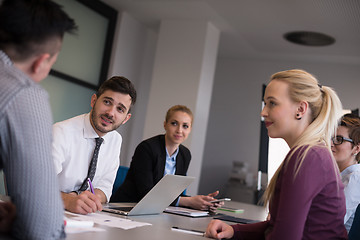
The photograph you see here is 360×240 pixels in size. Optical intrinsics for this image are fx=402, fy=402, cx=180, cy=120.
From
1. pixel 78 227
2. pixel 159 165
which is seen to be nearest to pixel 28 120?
pixel 78 227

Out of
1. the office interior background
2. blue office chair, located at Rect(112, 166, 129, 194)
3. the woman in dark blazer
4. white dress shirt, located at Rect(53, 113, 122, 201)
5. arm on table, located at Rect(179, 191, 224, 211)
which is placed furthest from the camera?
the office interior background

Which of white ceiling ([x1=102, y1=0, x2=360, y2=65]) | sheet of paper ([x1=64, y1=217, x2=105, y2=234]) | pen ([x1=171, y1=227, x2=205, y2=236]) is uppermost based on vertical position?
white ceiling ([x1=102, y1=0, x2=360, y2=65])

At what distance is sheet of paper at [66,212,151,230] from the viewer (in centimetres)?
152

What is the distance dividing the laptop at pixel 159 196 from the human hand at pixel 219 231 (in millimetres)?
343

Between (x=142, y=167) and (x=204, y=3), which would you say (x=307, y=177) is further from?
(x=204, y=3)

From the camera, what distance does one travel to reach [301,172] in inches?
53.1

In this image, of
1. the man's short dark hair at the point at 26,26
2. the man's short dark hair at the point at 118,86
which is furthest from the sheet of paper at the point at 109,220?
the man's short dark hair at the point at 118,86

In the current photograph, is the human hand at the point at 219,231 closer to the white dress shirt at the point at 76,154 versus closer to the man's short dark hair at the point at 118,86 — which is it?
the white dress shirt at the point at 76,154

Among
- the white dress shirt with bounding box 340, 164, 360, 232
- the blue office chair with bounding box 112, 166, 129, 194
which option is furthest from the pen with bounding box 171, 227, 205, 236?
the blue office chair with bounding box 112, 166, 129, 194

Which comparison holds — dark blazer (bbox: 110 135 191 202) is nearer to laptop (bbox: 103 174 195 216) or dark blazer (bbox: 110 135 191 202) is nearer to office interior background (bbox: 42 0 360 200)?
laptop (bbox: 103 174 195 216)

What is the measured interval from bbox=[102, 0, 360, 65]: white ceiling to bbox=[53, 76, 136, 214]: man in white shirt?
10.3 feet

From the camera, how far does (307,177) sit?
1.34 metres

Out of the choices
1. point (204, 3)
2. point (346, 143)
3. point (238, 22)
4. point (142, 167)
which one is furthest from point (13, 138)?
point (238, 22)

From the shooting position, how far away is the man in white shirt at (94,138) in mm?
2205
